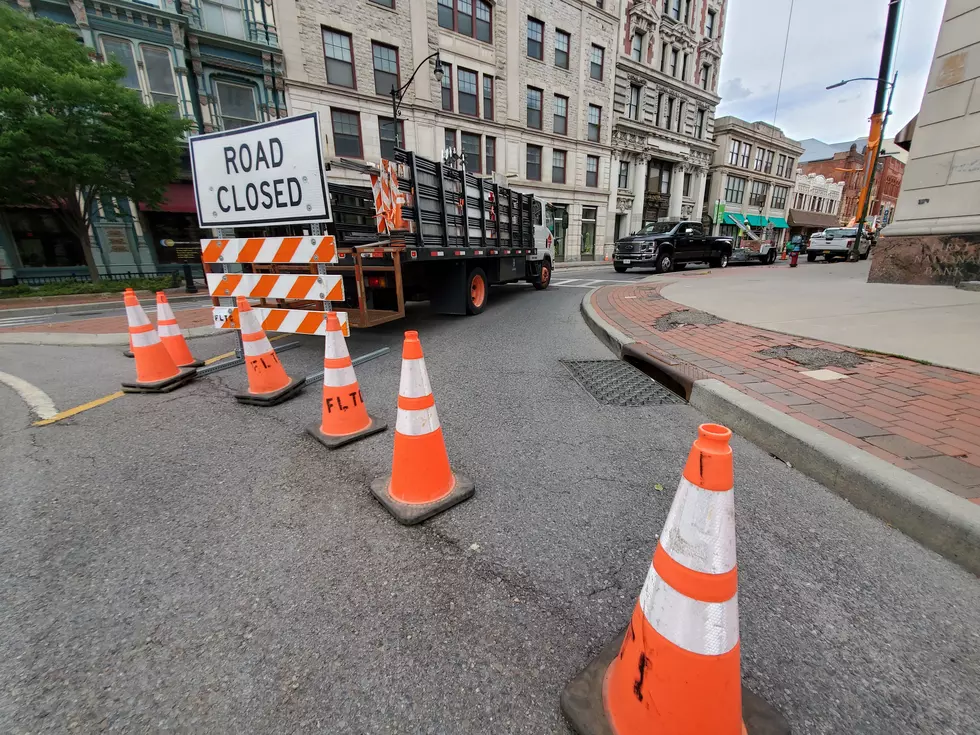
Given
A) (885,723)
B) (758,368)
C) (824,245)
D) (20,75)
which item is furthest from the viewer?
(824,245)

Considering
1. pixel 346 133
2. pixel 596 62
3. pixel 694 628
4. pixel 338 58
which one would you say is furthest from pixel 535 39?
pixel 694 628

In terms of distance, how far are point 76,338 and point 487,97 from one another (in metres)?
22.3

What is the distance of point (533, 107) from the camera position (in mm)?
24297

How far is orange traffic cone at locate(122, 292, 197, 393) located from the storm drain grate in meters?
4.12

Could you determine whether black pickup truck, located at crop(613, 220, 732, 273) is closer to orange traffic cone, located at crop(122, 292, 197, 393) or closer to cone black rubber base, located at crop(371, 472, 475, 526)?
orange traffic cone, located at crop(122, 292, 197, 393)

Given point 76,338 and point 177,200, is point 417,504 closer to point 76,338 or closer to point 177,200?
point 76,338

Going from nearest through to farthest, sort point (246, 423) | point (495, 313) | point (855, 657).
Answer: point (855, 657)
point (246, 423)
point (495, 313)

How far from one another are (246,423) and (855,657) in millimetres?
3800

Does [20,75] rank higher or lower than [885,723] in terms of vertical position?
higher

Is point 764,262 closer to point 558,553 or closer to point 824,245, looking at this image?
point 824,245

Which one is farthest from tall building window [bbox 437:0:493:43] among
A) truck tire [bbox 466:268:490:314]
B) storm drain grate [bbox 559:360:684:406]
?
storm drain grate [bbox 559:360:684:406]

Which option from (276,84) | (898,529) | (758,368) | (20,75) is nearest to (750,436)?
(898,529)

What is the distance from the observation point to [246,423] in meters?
3.37

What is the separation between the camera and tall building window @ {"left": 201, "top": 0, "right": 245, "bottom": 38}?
1605cm
